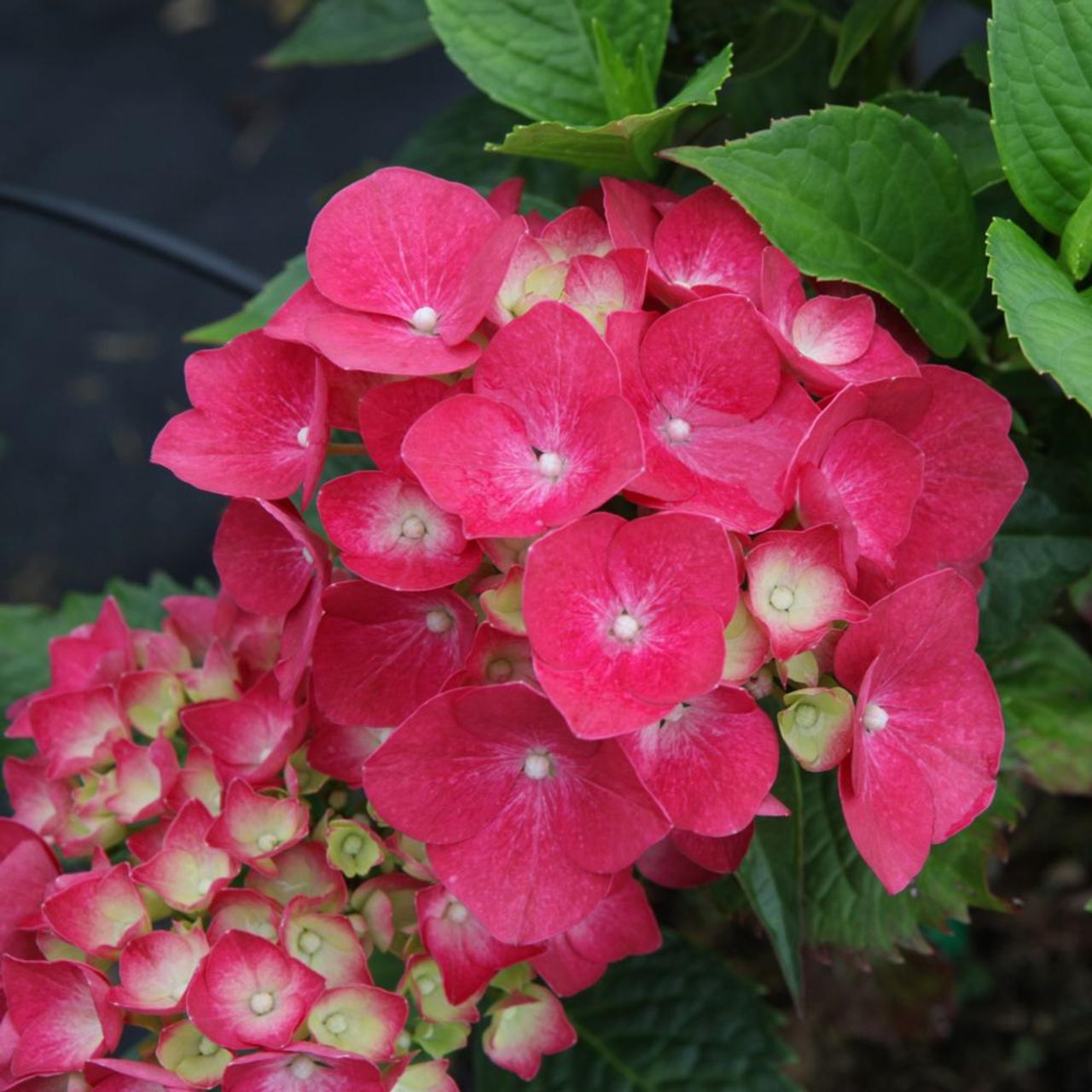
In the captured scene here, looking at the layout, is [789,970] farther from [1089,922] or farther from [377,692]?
[1089,922]

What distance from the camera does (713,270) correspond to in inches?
23.3

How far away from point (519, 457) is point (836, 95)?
508 millimetres

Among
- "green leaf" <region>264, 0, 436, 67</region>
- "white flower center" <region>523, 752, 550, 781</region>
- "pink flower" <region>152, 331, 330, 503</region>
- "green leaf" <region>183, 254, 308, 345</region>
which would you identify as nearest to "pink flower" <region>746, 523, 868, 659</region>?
"white flower center" <region>523, 752, 550, 781</region>

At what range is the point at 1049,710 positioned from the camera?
0.81m

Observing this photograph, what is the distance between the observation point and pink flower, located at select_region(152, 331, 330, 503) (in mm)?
564

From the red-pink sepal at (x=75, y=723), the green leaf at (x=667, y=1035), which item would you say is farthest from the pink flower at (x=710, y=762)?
the green leaf at (x=667, y=1035)

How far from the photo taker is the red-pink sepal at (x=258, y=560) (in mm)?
592

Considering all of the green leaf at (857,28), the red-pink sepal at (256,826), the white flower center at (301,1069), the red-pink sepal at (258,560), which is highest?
the green leaf at (857,28)

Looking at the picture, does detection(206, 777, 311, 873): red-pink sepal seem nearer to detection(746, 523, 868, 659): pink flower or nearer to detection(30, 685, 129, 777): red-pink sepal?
detection(30, 685, 129, 777): red-pink sepal

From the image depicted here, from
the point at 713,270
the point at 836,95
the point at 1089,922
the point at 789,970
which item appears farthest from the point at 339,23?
the point at 1089,922

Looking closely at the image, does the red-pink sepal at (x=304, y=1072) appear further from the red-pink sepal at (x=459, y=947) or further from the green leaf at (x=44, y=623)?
the green leaf at (x=44, y=623)

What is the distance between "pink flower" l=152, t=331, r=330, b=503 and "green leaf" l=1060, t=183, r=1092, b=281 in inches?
14.6

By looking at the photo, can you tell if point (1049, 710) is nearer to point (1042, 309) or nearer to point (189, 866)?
point (1042, 309)

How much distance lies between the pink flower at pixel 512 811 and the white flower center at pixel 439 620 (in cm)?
6
